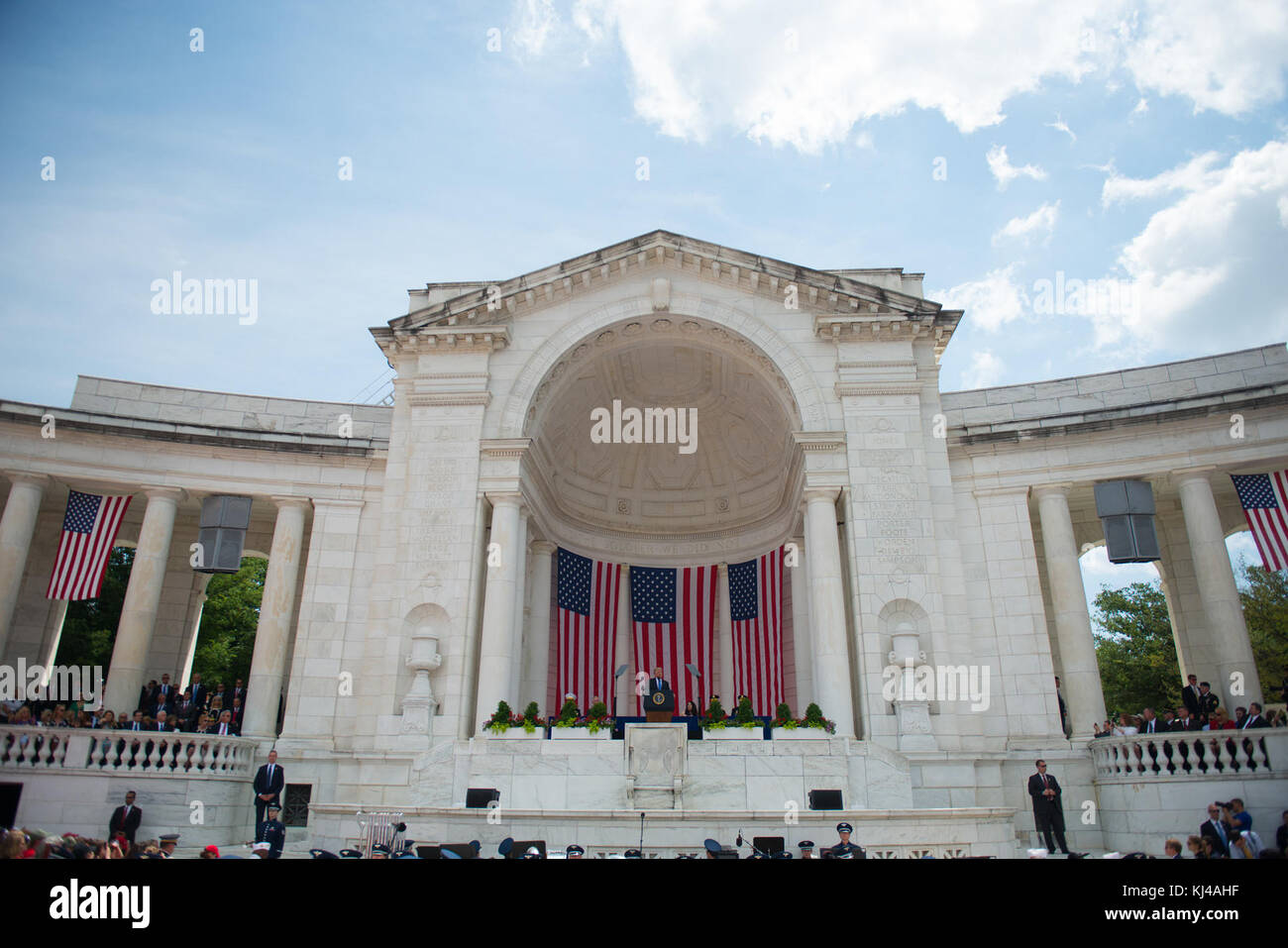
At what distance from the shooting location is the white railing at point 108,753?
18.6 m

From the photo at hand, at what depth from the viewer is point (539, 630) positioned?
28.4 metres

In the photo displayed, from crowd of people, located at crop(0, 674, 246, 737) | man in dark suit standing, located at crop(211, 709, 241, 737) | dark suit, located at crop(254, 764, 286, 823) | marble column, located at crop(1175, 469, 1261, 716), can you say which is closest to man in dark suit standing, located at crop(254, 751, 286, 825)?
dark suit, located at crop(254, 764, 286, 823)

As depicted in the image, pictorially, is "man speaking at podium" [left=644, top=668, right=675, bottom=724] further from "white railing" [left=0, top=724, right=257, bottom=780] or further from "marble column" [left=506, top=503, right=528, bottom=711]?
"white railing" [left=0, top=724, right=257, bottom=780]

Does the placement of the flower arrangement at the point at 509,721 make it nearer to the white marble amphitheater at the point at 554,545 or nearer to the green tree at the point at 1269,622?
the white marble amphitheater at the point at 554,545

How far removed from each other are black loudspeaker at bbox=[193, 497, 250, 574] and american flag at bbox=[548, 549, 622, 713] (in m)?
11.0

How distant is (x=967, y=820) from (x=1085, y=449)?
44.5 ft

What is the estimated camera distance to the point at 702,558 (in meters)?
32.9

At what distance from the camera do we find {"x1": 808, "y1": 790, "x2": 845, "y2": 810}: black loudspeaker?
56.0 ft

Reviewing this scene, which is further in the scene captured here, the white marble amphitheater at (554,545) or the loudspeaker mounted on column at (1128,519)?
the loudspeaker mounted on column at (1128,519)

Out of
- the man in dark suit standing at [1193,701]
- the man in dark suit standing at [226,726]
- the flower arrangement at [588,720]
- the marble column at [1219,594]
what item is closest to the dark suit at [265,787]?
the man in dark suit standing at [226,726]

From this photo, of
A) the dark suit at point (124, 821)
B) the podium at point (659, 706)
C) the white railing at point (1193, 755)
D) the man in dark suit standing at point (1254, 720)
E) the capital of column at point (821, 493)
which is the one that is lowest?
the dark suit at point (124, 821)

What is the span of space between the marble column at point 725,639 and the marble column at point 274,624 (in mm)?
15618

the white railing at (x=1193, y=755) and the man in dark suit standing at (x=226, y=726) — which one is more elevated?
the man in dark suit standing at (x=226, y=726)
